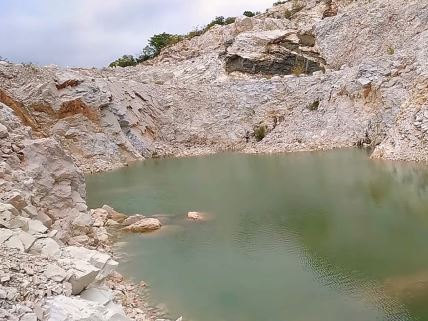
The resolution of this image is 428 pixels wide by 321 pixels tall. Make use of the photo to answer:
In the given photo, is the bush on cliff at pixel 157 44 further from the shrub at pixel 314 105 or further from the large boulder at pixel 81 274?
the large boulder at pixel 81 274

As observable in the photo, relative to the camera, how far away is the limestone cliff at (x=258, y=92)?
38.7m

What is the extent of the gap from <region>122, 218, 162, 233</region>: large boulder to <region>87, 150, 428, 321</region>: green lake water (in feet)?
1.98

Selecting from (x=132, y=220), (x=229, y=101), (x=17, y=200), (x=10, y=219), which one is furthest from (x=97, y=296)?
(x=229, y=101)

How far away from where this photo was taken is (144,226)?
19484 millimetres

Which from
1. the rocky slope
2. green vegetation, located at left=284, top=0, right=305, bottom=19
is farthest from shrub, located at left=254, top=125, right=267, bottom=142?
green vegetation, located at left=284, top=0, right=305, bottom=19

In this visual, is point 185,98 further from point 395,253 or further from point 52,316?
point 52,316

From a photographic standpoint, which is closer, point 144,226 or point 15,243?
point 15,243

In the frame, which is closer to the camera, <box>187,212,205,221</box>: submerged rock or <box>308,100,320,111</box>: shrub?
<box>187,212,205,221</box>: submerged rock

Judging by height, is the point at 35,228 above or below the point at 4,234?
below

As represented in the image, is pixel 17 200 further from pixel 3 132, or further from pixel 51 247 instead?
pixel 3 132

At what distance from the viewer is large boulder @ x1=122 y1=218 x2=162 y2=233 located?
63.7 feet

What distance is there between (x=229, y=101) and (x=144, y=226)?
105ft

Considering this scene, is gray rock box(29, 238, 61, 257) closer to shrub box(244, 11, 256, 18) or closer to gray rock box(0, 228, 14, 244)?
gray rock box(0, 228, 14, 244)

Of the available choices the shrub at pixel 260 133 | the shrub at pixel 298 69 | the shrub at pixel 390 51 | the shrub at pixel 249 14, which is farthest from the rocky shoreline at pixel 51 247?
the shrub at pixel 249 14
